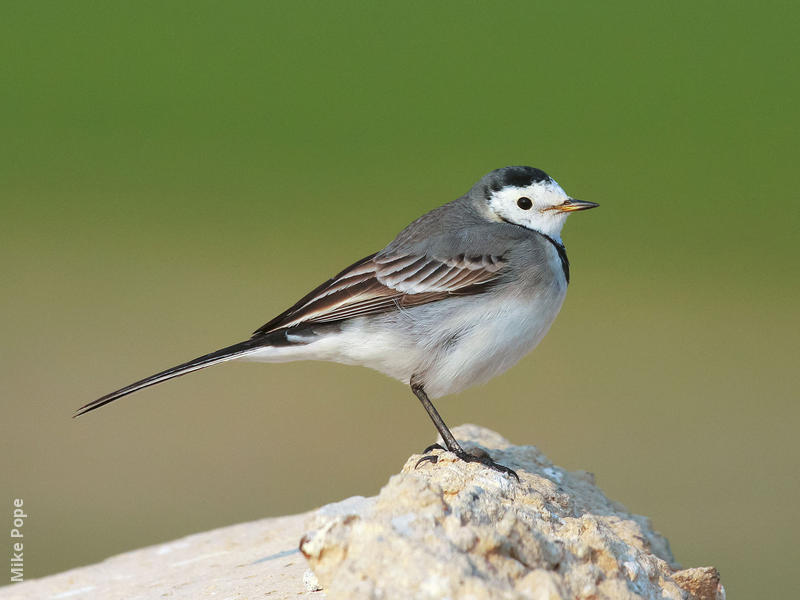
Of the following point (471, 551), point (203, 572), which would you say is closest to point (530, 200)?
point (203, 572)

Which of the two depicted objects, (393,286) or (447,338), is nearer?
(447,338)

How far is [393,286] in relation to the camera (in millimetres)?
6668

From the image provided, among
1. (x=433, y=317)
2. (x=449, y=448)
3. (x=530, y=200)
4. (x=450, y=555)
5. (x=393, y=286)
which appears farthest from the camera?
(x=530, y=200)

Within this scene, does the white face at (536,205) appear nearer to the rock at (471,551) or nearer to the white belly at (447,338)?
the white belly at (447,338)

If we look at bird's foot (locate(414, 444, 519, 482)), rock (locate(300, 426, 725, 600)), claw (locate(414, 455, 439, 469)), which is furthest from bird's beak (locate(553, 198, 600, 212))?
rock (locate(300, 426, 725, 600))

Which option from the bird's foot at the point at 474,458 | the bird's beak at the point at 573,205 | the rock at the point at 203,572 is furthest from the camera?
the bird's beak at the point at 573,205

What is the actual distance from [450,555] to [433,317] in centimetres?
297

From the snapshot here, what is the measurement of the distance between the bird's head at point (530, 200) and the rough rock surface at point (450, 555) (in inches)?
68.9

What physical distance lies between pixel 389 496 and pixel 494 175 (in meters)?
3.67

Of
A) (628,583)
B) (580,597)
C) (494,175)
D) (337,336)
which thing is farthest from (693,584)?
(494,175)

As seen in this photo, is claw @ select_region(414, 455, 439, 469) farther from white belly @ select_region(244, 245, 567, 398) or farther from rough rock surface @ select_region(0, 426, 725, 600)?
white belly @ select_region(244, 245, 567, 398)

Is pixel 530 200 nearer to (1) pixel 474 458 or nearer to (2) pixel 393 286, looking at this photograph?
(2) pixel 393 286

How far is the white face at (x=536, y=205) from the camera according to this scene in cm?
709

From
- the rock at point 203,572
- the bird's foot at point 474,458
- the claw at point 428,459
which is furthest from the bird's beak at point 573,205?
the rock at point 203,572
